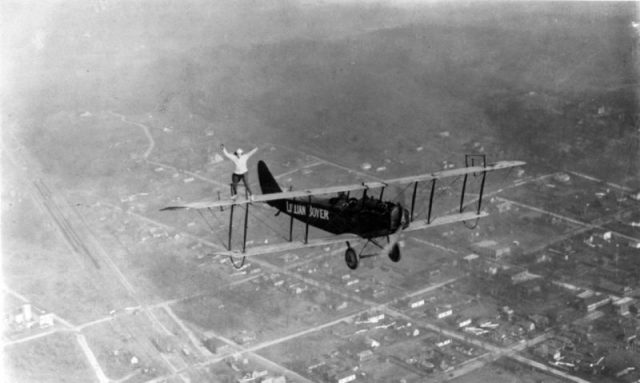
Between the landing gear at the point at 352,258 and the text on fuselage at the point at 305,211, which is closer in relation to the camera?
the landing gear at the point at 352,258

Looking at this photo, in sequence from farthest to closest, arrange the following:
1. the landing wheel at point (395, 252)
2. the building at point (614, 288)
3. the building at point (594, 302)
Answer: the building at point (614, 288)
the building at point (594, 302)
the landing wheel at point (395, 252)

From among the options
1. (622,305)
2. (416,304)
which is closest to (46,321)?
(416,304)

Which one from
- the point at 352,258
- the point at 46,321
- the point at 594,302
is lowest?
the point at 46,321

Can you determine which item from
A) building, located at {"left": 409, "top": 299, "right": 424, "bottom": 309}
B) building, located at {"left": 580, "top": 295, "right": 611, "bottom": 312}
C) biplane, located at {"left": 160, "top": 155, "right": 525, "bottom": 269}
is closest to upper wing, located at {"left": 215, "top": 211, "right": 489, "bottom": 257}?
biplane, located at {"left": 160, "top": 155, "right": 525, "bottom": 269}

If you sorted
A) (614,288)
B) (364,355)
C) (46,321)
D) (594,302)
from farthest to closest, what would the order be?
(614,288) < (46,321) < (594,302) < (364,355)

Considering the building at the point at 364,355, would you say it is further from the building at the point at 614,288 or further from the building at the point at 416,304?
the building at the point at 614,288

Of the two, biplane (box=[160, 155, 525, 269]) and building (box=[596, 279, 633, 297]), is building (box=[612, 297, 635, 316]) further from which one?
biplane (box=[160, 155, 525, 269])

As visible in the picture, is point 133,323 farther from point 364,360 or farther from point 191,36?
point 191,36

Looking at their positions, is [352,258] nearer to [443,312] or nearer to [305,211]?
[305,211]

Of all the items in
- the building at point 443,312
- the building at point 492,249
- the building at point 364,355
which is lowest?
the building at point 364,355

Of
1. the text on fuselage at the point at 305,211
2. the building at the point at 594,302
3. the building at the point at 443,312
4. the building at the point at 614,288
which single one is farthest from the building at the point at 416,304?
the text on fuselage at the point at 305,211
